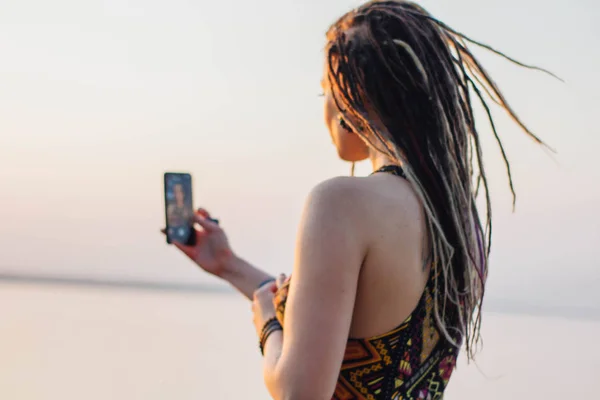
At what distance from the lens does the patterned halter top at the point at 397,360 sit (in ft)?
4.30

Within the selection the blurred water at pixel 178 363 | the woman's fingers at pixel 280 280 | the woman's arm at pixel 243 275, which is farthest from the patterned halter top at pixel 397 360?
the blurred water at pixel 178 363

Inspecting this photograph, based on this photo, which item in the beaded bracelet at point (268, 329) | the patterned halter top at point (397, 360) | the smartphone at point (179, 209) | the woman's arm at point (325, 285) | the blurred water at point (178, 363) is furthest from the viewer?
the blurred water at point (178, 363)

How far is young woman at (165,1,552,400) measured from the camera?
121 centimetres

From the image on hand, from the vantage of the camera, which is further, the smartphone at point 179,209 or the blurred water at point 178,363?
the blurred water at point 178,363

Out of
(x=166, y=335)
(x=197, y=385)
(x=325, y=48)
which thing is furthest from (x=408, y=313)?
(x=166, y=335)

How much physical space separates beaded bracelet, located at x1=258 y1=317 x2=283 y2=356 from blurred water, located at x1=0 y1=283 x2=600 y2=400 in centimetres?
343

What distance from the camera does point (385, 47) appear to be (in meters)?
1.37

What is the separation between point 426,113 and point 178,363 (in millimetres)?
8223

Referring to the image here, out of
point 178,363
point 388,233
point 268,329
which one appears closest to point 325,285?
point 388,233

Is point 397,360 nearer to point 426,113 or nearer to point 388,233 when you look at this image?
point 388,233

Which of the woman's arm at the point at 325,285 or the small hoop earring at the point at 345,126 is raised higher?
the small hoop earring at the point at 345,126

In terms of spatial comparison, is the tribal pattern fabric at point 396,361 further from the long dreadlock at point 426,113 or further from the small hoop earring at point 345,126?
the small hoop earring at point 345,126

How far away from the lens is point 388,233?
1.25m

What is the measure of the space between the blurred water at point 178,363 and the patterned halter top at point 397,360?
11.2 ft
